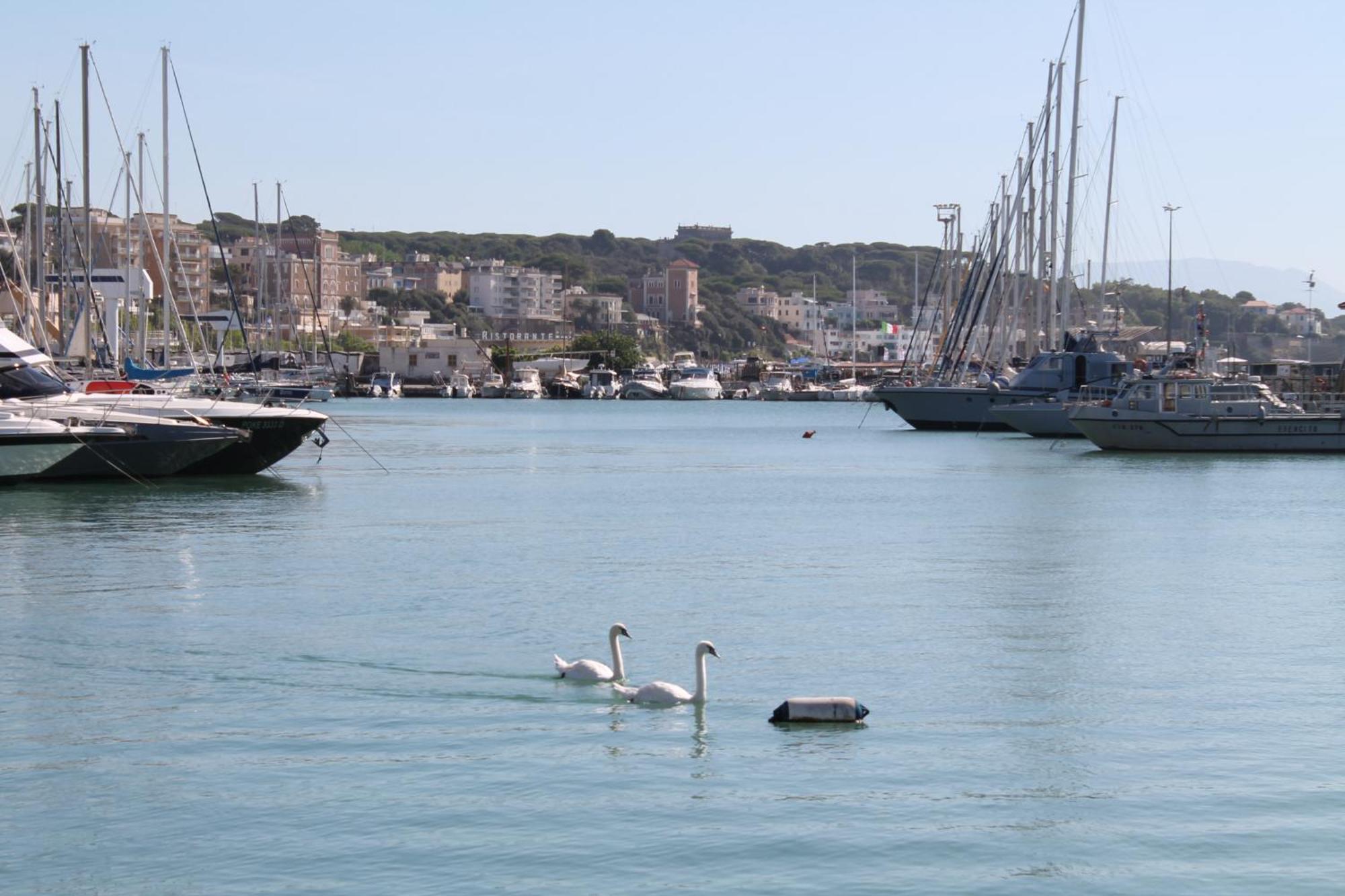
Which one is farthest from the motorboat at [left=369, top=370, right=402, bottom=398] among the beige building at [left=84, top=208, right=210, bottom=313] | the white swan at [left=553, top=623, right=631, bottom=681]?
the white swan at [left=553, top=623, right=631, bottom=681]

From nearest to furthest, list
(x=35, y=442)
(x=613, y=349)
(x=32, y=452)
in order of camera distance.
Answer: (x=35, y=442) → (x=32, y=452) → (x=613, y=349)

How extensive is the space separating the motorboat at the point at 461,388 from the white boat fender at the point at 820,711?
154 meters

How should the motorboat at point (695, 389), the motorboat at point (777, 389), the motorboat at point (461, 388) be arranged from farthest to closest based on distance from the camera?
the motorboat at point (777, 389) < the motorboat at point (695, 389) < the motorboat at point (461, 388)

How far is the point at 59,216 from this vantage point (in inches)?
2362

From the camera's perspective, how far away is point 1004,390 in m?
70.3

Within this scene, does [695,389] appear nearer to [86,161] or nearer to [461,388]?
[461,388]

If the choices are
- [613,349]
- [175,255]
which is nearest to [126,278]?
[175,255]

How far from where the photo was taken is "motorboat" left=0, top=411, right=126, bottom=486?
123 feet

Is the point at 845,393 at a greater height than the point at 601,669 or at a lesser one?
lesser

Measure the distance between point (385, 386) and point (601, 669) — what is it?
149489 mm

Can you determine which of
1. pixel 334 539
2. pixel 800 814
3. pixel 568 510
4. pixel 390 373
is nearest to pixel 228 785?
pixel 800 814

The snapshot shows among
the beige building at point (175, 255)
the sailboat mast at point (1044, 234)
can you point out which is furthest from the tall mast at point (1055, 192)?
the beige building at point (175, 255)

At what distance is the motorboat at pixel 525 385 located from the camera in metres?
165

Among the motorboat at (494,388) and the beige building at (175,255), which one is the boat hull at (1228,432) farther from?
the motorboat at (494,388)
